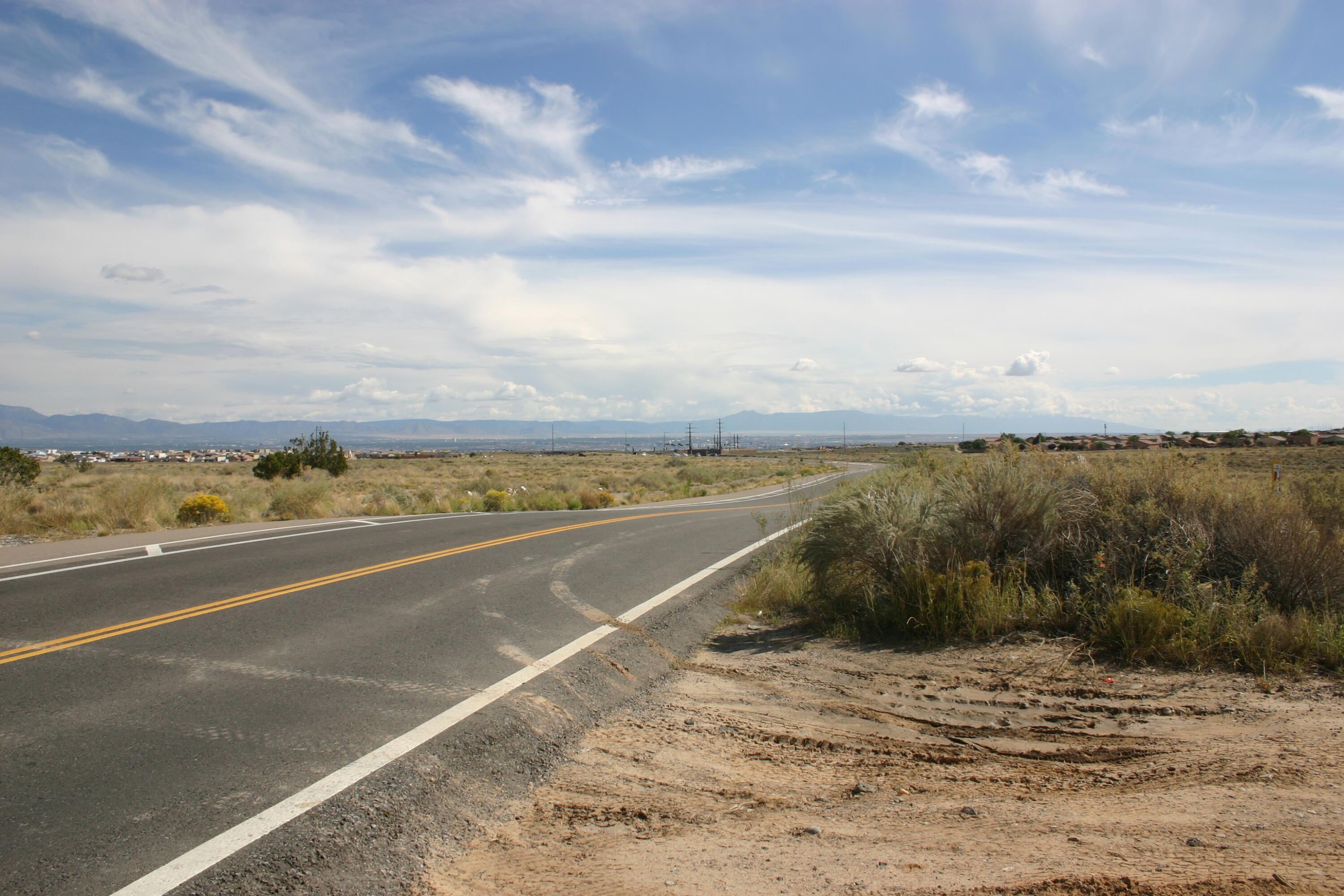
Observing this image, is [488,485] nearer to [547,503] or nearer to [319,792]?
[547,503]

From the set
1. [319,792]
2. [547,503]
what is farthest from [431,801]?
[547,503]

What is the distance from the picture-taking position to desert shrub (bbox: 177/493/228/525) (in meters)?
16.4

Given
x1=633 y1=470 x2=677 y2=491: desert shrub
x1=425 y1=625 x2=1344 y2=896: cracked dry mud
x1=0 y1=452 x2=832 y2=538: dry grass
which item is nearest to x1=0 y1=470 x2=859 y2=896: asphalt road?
x1=425 y1=625 x2=1344 y2=896: cracked dry mud

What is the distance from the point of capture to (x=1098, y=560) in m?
6.45

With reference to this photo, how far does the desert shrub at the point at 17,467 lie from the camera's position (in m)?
21.7

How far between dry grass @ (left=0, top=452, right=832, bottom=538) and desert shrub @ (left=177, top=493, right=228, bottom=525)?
0.48 feet

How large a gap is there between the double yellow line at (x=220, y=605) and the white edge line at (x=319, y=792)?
12.1 feet

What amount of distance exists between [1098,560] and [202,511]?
56.0 feet

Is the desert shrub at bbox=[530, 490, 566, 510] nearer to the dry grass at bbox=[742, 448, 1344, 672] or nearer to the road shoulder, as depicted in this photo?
the dry grass at bbox=[742, 448, 1344, 672]

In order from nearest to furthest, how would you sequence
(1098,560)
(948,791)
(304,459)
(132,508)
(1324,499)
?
(948,791) < (1098,560) < (1324,499) < (132,508) < (304,459)

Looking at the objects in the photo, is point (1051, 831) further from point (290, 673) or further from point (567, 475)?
point (567, 475)

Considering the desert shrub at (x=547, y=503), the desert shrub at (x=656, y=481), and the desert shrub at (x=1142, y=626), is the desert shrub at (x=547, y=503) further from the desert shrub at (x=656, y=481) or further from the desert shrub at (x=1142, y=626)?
the desert shrub at (x=1142, y=626)

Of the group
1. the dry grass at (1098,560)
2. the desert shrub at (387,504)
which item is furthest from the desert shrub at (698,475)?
the dry grass at (1098,560)

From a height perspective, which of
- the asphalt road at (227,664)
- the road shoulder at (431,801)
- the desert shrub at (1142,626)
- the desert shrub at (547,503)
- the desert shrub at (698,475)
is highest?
the desert shrub at (1142,626)
